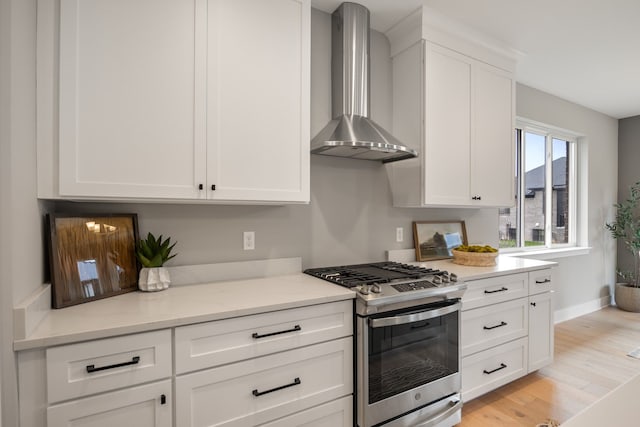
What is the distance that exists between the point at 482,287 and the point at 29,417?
90.4 inches

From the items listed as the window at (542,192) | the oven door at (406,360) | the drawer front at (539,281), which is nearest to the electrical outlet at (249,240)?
the oven door at (406,360)

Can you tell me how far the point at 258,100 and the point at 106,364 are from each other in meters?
1.31

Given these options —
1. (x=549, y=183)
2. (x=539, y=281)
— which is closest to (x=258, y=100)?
(x=539, y=281)

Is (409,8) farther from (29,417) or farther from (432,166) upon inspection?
(29,417)

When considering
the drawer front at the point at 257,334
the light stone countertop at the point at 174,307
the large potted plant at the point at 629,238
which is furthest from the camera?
the large potted plant at the point at 629,238

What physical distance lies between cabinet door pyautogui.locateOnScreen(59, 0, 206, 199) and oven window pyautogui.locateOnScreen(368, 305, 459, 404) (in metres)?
1.21

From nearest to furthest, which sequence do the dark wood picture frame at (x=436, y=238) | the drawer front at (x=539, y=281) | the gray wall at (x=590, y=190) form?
the drawer front at (x=539, y=281) → the dark wood picture frame at (x=436, y=238) → the gray wall at (x=590, y=190)

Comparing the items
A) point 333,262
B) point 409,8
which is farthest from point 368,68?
point 333,262

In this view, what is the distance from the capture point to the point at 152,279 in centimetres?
160

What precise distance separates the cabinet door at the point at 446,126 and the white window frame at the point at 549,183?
1.51 m

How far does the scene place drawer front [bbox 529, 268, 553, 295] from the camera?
2.46 meters

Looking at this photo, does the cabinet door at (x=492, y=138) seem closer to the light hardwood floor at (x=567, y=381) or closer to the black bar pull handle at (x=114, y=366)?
the light hardwood floor at (x=567, y=381)

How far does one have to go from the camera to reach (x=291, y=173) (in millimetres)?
1786

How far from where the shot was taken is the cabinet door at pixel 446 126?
91.0 inches
